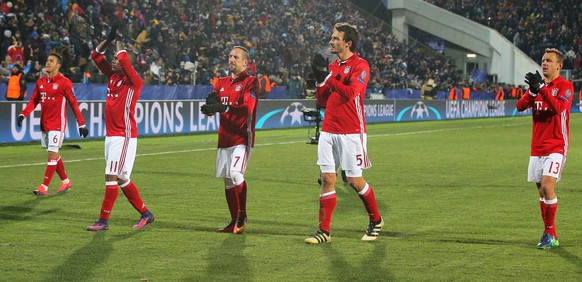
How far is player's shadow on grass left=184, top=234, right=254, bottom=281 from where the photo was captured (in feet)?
24.2

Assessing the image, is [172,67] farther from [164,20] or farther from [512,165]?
[512,165]

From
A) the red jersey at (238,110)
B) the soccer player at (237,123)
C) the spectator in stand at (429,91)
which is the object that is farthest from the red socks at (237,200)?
the spectator in stand at (429,91)

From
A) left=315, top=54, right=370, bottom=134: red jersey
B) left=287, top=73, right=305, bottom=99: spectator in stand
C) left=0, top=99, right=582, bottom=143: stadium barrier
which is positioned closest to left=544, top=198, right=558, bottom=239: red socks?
left=315, top=54, right=370, bottom=134: red jersey

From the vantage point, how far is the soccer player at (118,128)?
10039 mm

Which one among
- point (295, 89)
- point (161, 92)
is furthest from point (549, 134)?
point (295, 89)

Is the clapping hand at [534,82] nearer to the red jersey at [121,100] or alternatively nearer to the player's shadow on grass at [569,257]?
the player's shadow on grass at [569,257]

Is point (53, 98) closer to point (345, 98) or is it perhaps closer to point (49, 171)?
point (49, 171)

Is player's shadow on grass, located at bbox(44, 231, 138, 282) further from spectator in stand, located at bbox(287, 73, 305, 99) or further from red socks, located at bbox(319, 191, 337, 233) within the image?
spectator in stand, located at bbox(287, 73, 305, 99)

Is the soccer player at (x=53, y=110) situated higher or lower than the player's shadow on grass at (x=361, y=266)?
higher

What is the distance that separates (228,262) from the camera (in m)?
8.09

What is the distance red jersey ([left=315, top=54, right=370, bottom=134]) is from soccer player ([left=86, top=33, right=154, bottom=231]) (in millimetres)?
2280

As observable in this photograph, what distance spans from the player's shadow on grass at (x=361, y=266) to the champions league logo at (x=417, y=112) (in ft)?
113

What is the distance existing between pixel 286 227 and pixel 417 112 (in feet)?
116

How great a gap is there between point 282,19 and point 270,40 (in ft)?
14.1
